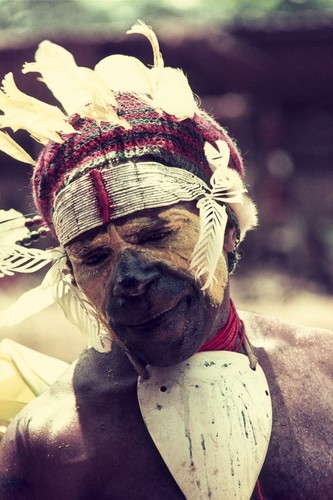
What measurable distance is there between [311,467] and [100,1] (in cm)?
1631

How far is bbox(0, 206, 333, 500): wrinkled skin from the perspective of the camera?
7.10 feet

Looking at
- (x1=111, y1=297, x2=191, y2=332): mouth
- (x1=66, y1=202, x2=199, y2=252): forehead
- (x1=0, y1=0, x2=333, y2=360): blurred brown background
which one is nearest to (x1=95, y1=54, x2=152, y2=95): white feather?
(x1=66, y1=202, x2=199, y2=252): forehead

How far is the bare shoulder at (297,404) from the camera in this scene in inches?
90.5

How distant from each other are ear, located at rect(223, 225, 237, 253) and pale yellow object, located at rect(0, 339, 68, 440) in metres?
0.85

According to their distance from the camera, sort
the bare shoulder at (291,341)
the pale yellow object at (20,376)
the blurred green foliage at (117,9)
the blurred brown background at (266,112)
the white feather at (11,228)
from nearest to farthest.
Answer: the white feather at (11,228), the bare shoulder at (291,341), the pale yellow object at (20,376), the blurred brown background at (266,112), the blurred green foliage at (117,9)

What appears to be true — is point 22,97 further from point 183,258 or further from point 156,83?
point 183,258

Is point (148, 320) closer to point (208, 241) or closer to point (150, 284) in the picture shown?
point (150, 284)

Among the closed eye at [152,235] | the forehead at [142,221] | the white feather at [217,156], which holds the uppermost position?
the white feather at [217,156]

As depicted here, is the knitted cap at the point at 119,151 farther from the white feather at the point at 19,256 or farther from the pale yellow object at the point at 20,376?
the pale yellow object at the point at 20,376

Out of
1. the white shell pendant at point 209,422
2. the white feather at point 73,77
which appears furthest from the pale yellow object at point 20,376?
the white feather at point 73,77

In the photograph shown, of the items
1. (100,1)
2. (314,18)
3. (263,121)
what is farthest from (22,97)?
(100,1)

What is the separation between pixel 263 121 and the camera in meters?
9.99

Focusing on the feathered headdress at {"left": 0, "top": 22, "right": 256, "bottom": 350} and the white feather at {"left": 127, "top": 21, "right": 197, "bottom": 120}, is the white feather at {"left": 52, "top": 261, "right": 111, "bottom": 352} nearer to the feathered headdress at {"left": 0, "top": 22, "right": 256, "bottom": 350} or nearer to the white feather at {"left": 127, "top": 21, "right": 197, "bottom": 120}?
the feathered headdress at {"left": 0, "top": 22, "right": 256, "bottom": 350}

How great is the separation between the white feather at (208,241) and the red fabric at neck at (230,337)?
0.22 metres
